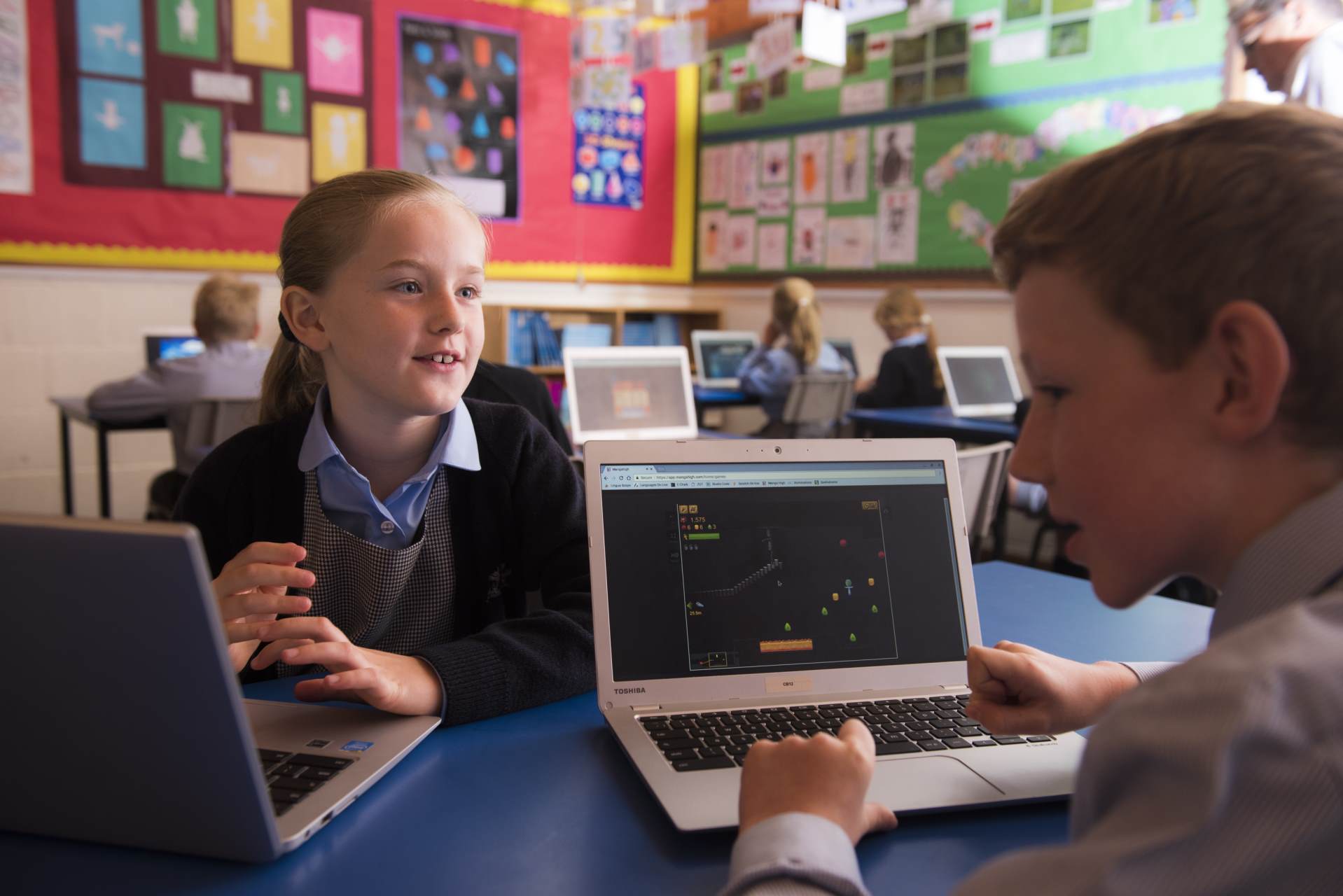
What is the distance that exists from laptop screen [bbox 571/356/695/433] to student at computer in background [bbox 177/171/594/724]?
1.82 metres

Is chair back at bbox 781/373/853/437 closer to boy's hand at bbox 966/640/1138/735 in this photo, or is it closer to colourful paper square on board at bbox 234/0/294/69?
colourful paper square on board at bbox 234/0/294/69

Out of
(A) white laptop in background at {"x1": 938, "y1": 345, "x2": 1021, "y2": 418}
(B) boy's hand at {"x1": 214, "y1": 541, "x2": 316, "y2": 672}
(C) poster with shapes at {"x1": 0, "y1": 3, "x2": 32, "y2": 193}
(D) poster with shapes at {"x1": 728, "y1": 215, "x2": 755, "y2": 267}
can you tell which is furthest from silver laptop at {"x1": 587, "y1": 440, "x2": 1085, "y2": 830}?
(D) poster with shapes at {"x1": 728, "y1": 215, "x2": 755, "y2": 267}

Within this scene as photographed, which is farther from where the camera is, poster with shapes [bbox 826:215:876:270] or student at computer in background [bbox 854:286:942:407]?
poster with shapes [bbox 826:215:876:270]

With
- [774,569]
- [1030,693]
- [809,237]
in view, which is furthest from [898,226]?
[1030,693]

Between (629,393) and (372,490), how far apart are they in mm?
2018

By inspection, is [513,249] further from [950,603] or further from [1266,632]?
[1266,632]

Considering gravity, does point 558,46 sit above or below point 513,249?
above

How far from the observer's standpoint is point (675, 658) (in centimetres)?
96

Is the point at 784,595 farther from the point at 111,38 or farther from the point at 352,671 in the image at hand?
the point at 111,38

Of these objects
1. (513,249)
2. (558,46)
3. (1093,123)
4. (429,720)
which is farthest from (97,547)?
(558,46)

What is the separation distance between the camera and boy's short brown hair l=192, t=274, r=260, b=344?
355cm

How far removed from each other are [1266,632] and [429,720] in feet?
2.23

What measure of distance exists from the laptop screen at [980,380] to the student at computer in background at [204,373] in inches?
115

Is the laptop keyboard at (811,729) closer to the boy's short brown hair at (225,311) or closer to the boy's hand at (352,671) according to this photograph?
the boy's hand at (352,671)
